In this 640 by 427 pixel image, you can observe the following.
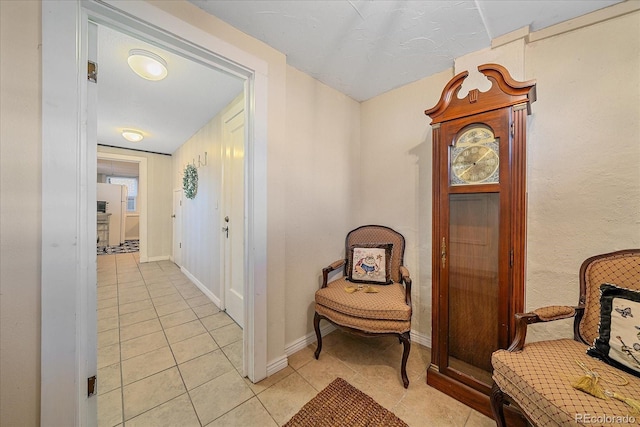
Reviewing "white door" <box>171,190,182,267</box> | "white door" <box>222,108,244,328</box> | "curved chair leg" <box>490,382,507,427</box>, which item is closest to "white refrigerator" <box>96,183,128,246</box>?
"white door" <box>171,190,182,267</box>

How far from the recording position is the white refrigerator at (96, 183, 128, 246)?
679 cm

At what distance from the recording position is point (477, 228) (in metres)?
1.42

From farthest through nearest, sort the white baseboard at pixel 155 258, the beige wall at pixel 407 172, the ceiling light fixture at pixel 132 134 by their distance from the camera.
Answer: the white baseboard at pixel 155 258, the ceiling light fixture at pixel 132 134, the beige wall at pixel 407 172

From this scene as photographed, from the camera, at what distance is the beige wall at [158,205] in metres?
4.78

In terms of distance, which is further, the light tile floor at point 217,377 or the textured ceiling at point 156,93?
the textured ceiling at point 156,93

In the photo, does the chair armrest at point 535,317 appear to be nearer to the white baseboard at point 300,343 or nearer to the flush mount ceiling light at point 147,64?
the white baseboard at point 300,343

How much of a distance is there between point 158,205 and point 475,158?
19.2ft

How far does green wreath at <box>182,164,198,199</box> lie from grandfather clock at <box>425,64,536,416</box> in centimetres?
346

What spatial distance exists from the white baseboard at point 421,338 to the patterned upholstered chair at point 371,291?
0.53 meters

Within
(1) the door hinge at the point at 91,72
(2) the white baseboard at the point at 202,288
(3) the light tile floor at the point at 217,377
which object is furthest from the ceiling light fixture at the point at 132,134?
(1) the door hinge at the point at 91,72

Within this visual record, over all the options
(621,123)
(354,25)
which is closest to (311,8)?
(354,25)

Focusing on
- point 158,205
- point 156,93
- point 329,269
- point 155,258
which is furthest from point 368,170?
point 155,258

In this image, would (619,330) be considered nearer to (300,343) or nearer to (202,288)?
(300,343)

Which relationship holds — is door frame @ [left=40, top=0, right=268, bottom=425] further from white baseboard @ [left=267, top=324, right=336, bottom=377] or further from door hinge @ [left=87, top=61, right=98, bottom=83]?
white baseboard @ [left=267, top=324, right=336, bottom=377]
